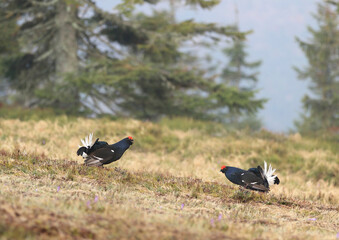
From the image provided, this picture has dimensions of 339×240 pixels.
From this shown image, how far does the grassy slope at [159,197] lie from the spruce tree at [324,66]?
18573 mm

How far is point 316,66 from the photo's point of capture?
35.2m

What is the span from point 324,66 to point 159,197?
32590mm

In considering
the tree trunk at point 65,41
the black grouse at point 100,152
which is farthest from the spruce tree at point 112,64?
the black grouse at point 100,152

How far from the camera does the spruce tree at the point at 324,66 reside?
3212cm

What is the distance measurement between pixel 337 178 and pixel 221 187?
6510 mm

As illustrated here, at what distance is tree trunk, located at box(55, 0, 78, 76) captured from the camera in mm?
21594

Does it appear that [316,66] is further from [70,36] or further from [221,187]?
[221,187]

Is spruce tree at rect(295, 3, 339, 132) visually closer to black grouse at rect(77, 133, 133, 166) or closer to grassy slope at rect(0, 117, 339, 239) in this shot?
grassy slope at rect(0, 117, 339, 239)

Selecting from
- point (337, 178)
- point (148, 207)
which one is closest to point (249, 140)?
point (337, 178)

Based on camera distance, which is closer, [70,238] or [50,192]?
[70,238]

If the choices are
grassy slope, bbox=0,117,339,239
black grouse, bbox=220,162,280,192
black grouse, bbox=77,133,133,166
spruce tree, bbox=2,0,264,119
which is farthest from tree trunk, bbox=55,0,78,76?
black grouse, bbox=220,162,280,192

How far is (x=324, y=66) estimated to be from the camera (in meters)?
34.9

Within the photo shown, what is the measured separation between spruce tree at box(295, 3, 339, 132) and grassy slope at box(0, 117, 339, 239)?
18573mm

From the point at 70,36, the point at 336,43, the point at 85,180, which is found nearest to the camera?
the point at 85,180
